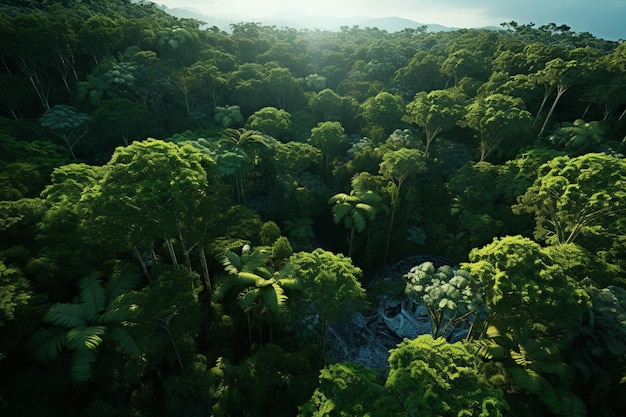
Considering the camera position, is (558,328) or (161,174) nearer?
(161,174)

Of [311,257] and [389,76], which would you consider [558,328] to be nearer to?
[311,257]

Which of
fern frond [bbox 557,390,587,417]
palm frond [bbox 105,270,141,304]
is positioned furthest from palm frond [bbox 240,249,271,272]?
fern frond [bbox 557,390,587,417]

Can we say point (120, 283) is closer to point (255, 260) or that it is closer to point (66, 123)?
point (255, 260)

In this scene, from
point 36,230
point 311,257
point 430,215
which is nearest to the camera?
point 36,230

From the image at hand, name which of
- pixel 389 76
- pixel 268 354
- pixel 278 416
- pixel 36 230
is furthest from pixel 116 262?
pixel 389 76

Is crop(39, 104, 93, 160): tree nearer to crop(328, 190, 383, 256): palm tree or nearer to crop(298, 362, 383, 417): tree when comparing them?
crop(328, 190, 383, 256): palm tree
